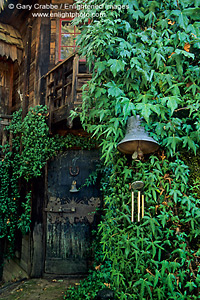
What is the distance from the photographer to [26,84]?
852 cm

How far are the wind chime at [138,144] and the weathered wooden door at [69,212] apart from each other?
384 centimetres

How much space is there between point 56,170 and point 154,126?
4528 millimetres

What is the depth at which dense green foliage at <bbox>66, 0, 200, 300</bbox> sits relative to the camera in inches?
124

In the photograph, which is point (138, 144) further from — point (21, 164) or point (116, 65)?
point (21, 164)

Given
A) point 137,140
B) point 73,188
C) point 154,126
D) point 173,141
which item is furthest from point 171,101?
point 73,188

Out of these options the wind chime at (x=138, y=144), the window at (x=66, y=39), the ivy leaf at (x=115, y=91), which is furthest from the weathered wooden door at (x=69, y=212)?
the ivy leaf at (x=115, y=91)

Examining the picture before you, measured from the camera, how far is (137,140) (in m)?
3.33

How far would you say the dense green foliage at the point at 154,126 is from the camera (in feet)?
10.3

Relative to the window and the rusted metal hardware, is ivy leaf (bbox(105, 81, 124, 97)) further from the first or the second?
the window

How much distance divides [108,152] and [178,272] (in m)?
1.59

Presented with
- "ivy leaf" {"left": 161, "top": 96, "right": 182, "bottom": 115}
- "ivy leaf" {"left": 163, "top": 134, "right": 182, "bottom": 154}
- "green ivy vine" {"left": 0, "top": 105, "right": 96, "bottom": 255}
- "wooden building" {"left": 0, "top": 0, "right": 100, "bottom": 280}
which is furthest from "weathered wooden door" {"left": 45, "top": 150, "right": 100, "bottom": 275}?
"ivy leaf" {"left": 161, "top": 96, "right": 182, "bottom": 115}

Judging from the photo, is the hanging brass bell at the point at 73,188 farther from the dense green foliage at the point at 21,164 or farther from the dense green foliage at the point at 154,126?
the dense green foliage at the point at 154,126

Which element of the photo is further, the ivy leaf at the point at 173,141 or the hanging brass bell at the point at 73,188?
the hanging brass bell at the point at 73,188

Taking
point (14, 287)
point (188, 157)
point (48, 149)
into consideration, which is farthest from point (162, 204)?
point (14, 287)
